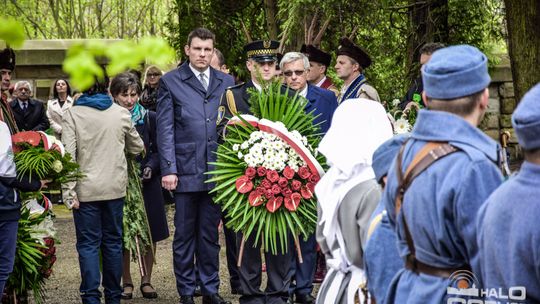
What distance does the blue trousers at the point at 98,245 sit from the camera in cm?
841

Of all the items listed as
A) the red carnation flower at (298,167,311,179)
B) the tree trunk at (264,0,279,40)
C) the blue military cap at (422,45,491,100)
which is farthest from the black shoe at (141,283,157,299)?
the blue military cap at (422,45,491,100)

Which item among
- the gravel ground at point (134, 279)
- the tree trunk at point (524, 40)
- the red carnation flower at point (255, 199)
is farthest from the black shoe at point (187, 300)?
the tree trunk at point (524, 40)

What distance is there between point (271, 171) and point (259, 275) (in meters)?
0.95

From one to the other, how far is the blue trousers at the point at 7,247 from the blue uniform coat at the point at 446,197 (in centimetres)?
416

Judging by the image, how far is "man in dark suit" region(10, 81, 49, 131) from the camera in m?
14.3

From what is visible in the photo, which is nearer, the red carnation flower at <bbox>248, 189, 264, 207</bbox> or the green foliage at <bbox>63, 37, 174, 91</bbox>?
the green foliage at <bbox>63, 37, 174, 91</bbox>

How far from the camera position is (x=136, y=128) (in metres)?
9.71

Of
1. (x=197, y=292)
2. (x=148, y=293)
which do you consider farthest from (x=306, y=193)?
(x=148, y=293)

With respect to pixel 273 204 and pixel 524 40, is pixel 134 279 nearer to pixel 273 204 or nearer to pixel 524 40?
pixel 273 204

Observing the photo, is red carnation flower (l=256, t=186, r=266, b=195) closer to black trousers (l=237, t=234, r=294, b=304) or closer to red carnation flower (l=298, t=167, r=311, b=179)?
red carnation flower (l=298, t=167, r=311, b=179)

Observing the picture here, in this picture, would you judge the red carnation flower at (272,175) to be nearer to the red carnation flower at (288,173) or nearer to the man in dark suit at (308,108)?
the red carnation flower at (288,173)

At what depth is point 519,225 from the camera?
3.46 m

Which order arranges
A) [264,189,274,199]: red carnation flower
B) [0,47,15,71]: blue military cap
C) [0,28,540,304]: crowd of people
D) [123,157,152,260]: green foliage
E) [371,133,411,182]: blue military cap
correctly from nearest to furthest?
1. [0,28,540,304]: crowd of people
2. [371,133,411,182]: blue military cap
3. [264,189,274,199]: red carnation flower
4. [0,47,15,71]: blue military cap
5. [123,157,152,260]: green foliage

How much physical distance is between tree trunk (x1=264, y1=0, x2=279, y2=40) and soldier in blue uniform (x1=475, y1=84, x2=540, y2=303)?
1011cm
